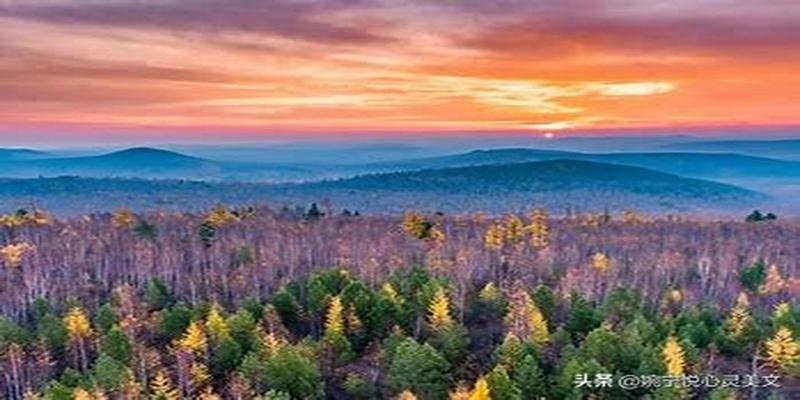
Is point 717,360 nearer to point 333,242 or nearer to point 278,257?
point 278,257

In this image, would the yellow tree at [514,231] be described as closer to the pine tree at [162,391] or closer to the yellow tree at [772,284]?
the yellow tree at [772,284]

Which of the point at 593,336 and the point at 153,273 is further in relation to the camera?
the point at 153,273

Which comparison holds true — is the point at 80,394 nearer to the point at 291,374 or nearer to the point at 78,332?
the point at 291,374

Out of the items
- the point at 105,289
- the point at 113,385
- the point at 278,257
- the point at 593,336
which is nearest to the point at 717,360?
the point at 593,336

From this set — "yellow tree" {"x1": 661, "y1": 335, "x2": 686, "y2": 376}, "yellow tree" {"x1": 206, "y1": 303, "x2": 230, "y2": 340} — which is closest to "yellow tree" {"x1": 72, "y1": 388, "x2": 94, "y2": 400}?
"yellow tree" {"x1": 206, "y1": 303, "x2": 230, "y2": 340}

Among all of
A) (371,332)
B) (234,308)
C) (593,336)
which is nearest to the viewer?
Result: (593,336)

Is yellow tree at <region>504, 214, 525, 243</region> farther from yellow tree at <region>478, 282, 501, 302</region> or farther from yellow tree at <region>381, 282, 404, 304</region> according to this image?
yellow tree at <region>381, 282, 404, 304</region>

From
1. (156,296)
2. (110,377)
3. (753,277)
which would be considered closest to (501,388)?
(110,377)
